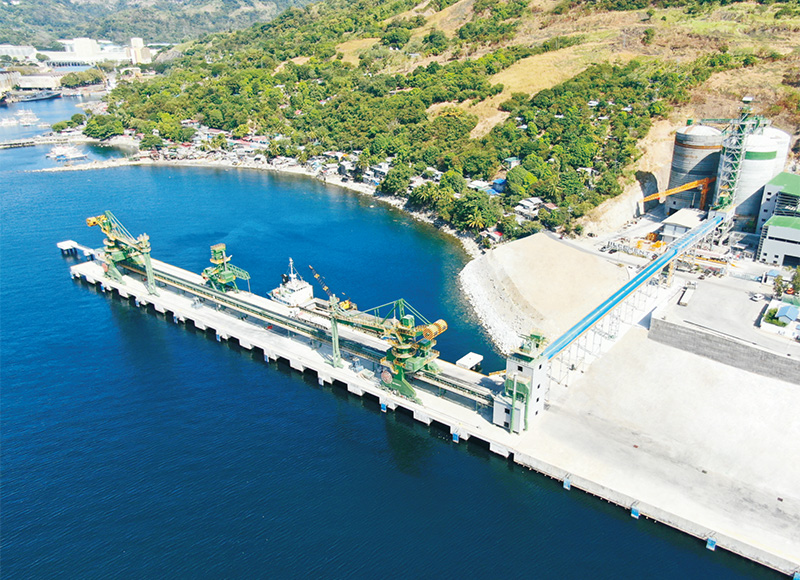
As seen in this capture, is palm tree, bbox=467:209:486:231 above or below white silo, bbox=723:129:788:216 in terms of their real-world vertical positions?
below

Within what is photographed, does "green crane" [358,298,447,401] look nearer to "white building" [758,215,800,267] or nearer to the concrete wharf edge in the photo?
the concrete wharf edge

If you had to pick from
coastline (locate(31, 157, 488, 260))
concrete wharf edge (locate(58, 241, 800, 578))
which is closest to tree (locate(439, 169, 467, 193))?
coastline (locate(31, 157, 488, 260))

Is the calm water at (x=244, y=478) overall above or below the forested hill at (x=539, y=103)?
below

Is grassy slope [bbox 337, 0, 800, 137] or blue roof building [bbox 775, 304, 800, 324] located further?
grassy slope [bbox 337, 0, 800, 137]

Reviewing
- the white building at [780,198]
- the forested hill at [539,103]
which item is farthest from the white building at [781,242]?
the forested hill at [539,103]

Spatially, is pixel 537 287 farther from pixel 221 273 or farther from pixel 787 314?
pixel 221 273

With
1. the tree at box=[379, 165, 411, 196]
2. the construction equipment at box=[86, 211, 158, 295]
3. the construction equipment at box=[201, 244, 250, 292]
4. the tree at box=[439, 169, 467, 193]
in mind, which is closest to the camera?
the construction equipment at box=[201, 244, 250, 292]

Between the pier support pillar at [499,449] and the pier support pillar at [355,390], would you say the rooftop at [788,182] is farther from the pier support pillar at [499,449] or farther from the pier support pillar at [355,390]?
the pier support pillar at [355,390]
